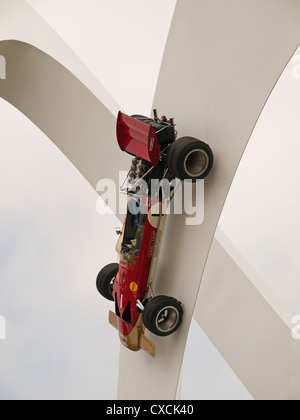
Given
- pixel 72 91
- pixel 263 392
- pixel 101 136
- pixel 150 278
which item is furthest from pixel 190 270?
pixel 72 91

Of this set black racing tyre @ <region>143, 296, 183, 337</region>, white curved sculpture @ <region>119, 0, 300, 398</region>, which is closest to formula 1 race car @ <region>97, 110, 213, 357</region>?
black racing tyre @ <region>143, 296, 183, 337</region>

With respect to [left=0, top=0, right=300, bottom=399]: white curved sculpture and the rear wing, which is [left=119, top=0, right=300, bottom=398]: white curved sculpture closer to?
[left=0, top=0, right=300, bottom=399]: white curved sculpture

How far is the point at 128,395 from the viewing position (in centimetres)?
401

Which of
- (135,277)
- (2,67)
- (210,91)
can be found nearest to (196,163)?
(210,91)

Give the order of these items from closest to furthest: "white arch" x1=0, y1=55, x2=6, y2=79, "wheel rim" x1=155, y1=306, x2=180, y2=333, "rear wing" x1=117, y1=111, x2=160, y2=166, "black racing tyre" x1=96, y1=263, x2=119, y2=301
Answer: "rear wing" x1=117, y1=111, x2=160, y2=166 < "wheel rim" x1=155, y1=306, x2=180, y2=333 < "black racing tyre" x1=96, y1=263, x2=119, y2=301 < "white arch" x1=0, y1=55, x2=6, y2=79

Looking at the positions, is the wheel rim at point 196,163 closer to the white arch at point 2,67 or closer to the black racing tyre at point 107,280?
the black racing tyre at point 107,280

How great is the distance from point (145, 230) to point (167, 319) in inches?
20.8

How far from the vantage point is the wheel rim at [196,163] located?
318cm

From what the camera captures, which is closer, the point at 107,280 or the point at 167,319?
the point at 167,319

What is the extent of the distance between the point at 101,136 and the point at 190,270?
178cm

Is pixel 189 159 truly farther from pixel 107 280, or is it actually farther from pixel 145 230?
pixel 107 280

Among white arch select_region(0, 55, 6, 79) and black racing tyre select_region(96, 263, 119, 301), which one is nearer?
black racing tyre select_region(96, 263, 119, 301)

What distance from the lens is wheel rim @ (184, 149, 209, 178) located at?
3.18 m

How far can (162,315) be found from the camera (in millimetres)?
3359
